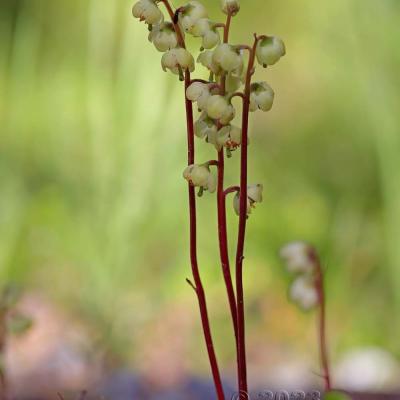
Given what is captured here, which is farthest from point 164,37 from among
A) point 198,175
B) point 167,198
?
point 167,198

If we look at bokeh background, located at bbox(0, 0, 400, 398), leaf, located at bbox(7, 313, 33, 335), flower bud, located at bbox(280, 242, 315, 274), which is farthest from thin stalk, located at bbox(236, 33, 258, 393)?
bokeh background, located at bbox(0, 0, 400, 398)

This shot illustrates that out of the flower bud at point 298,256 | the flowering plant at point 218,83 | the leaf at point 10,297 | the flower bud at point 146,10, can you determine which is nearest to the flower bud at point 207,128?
the flowering plant at point 218,83

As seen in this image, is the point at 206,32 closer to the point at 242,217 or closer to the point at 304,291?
the point at 242,217

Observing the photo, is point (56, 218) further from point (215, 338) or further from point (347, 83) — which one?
point (347, 83)

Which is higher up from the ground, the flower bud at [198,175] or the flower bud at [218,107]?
the flower bud at [218,107]

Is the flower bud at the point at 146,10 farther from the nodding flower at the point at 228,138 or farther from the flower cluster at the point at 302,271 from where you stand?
the flower cluster at the point at 302,271
